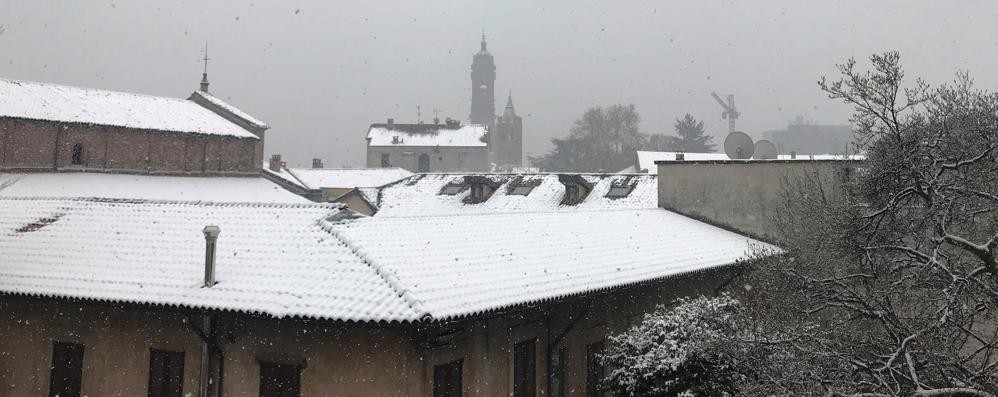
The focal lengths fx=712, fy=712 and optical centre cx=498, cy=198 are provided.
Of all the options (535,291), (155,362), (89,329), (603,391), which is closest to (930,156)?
(535,291)

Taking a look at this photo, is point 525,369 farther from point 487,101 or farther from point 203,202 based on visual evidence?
point 487,101

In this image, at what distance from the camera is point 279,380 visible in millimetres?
10070

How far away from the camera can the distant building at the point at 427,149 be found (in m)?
77.1

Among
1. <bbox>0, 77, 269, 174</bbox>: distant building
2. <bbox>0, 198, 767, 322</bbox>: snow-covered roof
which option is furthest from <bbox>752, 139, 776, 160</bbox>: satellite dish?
<bbox>0, 77, 269, 174</bbox>: distant building

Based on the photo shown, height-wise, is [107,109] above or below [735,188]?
above

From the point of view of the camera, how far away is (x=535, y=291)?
1127 cm

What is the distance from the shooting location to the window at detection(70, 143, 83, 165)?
33.1 metres

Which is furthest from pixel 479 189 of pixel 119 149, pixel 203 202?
pixel 203 202

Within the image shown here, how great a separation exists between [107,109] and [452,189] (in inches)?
701

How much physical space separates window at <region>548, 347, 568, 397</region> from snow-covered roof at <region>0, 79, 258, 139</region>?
29280 mm

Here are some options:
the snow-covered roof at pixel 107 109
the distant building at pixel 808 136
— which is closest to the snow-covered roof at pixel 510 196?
the snow-covered roof at pixel 107 109

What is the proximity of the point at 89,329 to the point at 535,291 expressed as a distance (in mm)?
7253

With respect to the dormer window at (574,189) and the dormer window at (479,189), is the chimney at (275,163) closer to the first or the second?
the dormer window at (479,189)

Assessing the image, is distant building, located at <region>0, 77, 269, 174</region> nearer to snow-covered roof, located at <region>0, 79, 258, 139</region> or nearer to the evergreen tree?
snow-covered roof, located at <region>0, 79, 258, 139</region>
